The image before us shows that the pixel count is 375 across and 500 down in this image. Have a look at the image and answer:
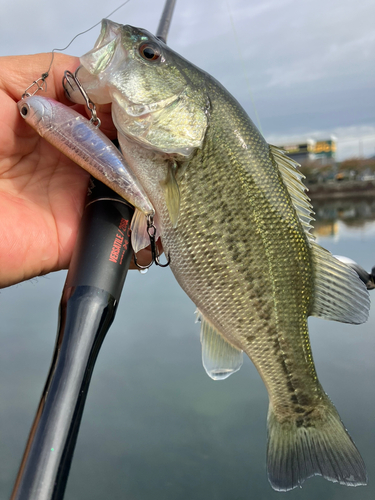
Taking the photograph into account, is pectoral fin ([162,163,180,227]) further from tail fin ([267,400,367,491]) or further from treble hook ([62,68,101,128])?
tail fin ([267,400,367,491])

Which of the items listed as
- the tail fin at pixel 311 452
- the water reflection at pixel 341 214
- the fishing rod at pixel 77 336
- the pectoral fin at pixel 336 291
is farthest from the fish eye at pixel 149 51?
the water reflection at pixel 341 214

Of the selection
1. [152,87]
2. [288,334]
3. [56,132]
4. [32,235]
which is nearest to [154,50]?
[152,87]

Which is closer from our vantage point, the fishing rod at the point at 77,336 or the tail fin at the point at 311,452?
the fishing rod at the point at 77,336

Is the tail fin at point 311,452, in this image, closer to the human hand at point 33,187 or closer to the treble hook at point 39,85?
the human hand at point 33,187

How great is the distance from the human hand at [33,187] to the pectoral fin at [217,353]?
46 centimetres

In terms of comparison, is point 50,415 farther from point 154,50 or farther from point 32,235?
point 154,50

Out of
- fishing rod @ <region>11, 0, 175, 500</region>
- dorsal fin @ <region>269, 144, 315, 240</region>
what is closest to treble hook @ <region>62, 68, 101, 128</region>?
fishing rod @ <region>11, 0, 175, 500</region>

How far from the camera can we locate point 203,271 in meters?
1.30

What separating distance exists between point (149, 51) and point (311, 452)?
5.51 feet

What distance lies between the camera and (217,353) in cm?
140

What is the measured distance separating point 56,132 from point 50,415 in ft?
2.89

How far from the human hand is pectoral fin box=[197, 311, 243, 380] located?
458mm

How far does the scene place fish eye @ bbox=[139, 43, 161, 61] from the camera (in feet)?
4.29

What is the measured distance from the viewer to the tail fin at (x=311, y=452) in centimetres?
123
